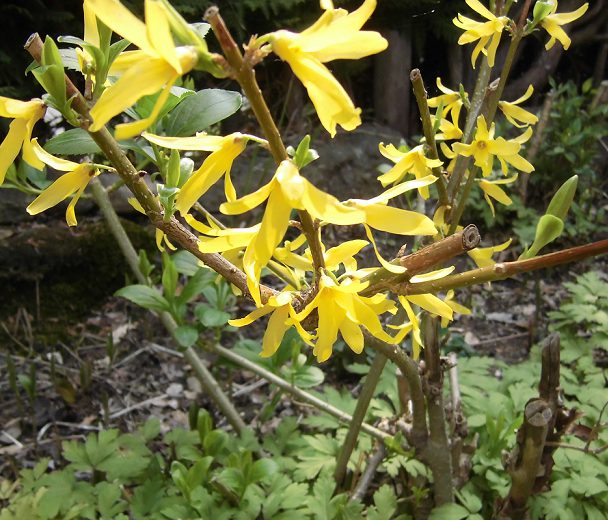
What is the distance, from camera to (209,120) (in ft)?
2.37

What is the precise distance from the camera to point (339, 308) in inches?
24.5

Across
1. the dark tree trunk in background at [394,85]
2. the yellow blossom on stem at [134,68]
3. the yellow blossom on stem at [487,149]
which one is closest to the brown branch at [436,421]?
the yellow blossom on stem at [487,149]

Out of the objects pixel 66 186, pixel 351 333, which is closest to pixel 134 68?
pixel 66 186

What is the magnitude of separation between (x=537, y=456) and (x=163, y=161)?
959mm

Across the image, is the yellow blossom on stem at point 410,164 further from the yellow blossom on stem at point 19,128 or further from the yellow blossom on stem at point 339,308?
the yellow blossom on stem at point 19,128

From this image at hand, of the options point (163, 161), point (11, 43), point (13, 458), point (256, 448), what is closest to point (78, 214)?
point (11, 43)

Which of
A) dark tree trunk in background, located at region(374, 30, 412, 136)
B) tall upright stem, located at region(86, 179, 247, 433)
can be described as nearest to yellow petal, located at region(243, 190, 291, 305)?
tall upright stem, located at region(86, 179, 247, 433)

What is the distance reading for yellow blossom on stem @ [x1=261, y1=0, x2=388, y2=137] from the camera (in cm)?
46

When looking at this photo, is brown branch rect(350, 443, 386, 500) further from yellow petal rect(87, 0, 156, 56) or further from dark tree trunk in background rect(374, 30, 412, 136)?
dark tree trunk in background rect(374, 30, 412, 136)

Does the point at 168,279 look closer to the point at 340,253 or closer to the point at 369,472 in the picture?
the point at 369,472

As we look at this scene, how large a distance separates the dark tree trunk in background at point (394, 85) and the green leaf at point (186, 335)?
2.58m

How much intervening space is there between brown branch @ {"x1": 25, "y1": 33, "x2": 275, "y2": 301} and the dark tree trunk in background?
3.03 m

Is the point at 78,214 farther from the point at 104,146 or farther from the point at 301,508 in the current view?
the point at 104,146

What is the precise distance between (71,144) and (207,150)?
279 millimetres
